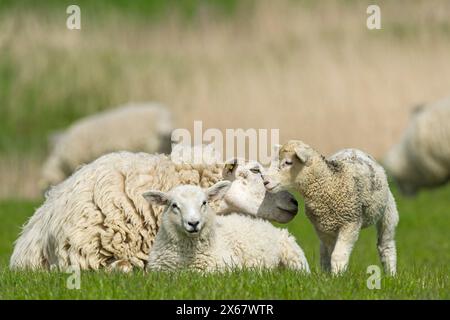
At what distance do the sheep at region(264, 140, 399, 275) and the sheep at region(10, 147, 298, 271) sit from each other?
0.57 metres

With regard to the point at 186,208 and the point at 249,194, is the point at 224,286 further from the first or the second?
the point at 249,194

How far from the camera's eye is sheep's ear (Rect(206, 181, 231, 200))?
22.9 ft

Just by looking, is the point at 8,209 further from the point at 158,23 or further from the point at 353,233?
the point at 353,233

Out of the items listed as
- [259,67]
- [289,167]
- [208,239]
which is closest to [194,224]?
[208,239]

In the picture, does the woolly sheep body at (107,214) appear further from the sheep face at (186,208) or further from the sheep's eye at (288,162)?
the sheep's eye at (288,162)

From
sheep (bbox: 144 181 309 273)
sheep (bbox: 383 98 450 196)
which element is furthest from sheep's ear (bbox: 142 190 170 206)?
sheep (bbox: 383 98 450 196)

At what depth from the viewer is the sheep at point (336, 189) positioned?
6727 mm

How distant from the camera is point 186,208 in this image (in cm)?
663

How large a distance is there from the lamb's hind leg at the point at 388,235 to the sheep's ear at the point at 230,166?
119 cm

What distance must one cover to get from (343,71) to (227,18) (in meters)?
4.88

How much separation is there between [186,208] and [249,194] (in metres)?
1.12
